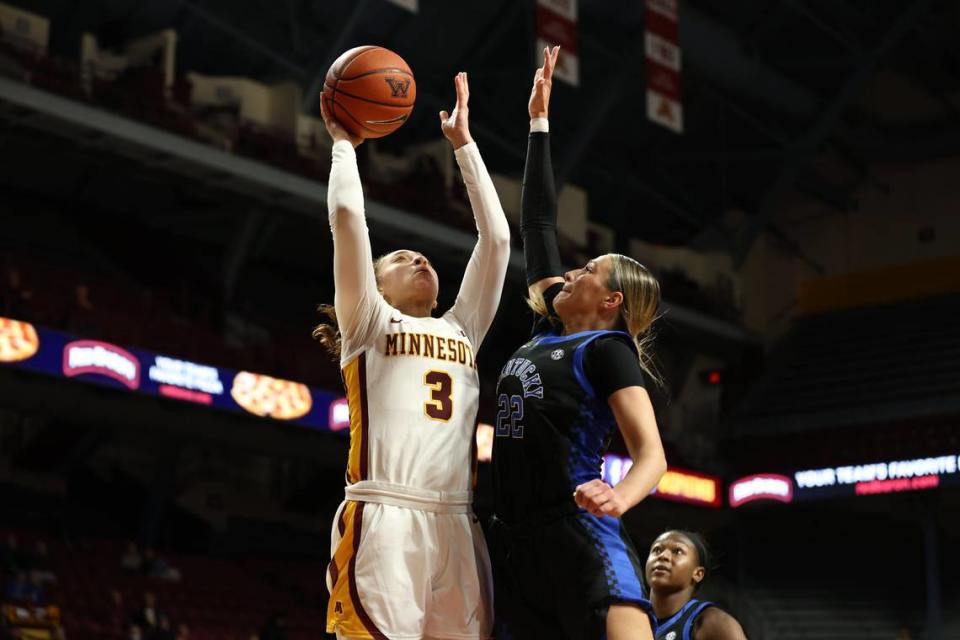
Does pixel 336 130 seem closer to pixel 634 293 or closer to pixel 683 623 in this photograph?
pixel 634 293

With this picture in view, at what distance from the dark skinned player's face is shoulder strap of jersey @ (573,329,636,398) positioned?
1622 mm

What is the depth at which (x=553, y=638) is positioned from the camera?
143 inches

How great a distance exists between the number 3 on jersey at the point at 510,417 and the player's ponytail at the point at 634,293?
1.28ft

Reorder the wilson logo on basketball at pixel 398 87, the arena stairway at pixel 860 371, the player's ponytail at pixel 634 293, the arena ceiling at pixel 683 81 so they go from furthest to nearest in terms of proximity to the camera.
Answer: the arena stairway at pixel 860 371, the arena ceiling at pixel 683 81, the wilson logo on basketball at pixel 398 87, the player's ponytail at pixel 634 293

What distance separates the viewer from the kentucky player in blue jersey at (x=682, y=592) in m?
4.85

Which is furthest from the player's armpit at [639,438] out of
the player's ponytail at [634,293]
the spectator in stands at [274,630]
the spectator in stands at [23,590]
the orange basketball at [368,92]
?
the spectator in stands at [274,630]

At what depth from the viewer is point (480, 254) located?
4.21 m

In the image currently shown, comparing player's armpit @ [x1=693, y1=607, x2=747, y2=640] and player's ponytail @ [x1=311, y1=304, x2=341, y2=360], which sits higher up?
player's ponytail @ [x1=311, y1=304, x2=341, y2=360]

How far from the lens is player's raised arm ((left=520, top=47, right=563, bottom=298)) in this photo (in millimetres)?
4293

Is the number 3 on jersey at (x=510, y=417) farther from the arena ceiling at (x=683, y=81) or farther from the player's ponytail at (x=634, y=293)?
the arena ceiling at (x=683, y=81)

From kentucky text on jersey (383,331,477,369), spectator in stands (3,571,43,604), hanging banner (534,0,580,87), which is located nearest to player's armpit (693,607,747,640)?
kentucky text on jersey (383,331,477,369)

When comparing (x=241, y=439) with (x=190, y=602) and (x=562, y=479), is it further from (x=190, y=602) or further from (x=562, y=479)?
(x=562, y=479)

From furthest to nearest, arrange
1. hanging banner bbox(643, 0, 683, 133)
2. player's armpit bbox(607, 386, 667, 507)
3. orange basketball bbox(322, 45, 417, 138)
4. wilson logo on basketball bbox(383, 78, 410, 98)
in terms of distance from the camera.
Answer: hanging banner bbox(643, 0, 683, 133)
wilson logo on basketball bbox(383, 78, 410, 98)
orange basketball bbox(322, 45, 417, 138)
player's armpit bbox(607, 386, 667, 507)

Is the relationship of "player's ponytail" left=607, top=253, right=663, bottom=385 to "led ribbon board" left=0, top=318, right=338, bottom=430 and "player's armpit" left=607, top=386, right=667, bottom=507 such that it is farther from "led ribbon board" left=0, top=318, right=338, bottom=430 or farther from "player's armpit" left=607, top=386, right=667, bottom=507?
"led ribbon board" left=0, top=318, right=338, bottom=430
